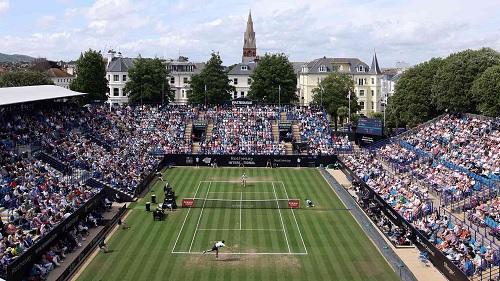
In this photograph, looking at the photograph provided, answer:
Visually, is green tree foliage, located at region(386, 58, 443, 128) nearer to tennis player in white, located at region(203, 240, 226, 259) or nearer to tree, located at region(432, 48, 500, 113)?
tree, located at region(432, 48, 500, 113)

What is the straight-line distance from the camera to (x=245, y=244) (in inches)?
1328

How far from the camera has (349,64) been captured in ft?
430

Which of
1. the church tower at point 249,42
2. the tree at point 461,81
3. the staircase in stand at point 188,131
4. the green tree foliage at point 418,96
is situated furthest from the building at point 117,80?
the church tower at point 249,42

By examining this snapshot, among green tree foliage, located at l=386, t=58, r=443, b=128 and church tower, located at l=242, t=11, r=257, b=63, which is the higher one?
church tower, located at l=242, t=11, r=257, b=63

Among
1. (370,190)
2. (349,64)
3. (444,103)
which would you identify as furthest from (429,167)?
(349,64)

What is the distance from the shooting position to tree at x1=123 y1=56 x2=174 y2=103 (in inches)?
3556

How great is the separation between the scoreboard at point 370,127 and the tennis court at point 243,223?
70.6 ft

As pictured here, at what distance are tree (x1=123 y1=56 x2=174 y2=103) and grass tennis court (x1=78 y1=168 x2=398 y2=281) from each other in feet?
141

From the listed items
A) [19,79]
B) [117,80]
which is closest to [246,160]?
[19,79]

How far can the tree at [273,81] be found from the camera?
93.8 meters

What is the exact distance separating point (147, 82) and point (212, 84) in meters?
11.0

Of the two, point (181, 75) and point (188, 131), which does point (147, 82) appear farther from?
point (181, 75)

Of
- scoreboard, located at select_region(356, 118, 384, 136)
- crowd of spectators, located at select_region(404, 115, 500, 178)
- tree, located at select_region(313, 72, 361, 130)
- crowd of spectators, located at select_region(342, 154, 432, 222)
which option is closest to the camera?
crowd of spectators, located at select_region(342, 154, 432, 222)

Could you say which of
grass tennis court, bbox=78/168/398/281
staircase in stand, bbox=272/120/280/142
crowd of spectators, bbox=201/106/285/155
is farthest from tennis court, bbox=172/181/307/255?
staircase in stand, bbox=272/120/280/142
